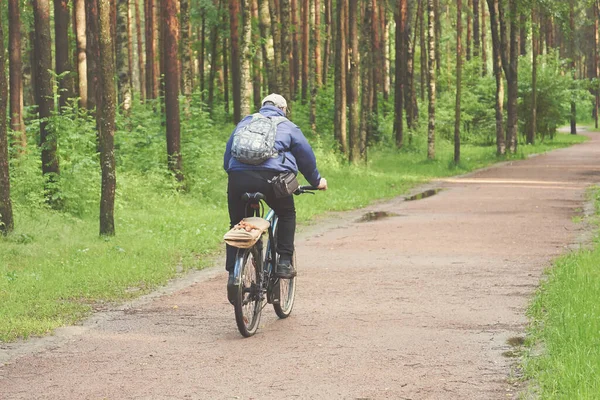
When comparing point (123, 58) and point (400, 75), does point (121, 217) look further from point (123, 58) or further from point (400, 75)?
point (400, 75)

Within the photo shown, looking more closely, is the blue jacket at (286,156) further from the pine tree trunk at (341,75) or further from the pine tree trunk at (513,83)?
the pine tree trunk at (513,83)

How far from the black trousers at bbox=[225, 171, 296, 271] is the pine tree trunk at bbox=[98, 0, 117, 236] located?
6102 mm

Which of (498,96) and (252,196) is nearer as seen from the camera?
(252,196)

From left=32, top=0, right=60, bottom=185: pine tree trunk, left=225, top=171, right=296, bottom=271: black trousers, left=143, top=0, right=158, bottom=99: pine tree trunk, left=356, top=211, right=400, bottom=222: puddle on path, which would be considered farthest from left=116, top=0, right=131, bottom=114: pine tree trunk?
left=225, top=171, right=296, bottom=271: black trousers

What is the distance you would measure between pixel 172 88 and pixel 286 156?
1313cm

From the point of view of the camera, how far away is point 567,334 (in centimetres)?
739

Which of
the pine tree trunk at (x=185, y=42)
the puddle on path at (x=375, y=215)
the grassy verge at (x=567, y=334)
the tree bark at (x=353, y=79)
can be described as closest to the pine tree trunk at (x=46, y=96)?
the puddle on path at (x=375, y=215)

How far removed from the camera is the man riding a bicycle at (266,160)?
817cm

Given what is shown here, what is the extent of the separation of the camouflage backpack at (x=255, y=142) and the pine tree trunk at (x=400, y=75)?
33.0m

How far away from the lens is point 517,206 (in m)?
20.4

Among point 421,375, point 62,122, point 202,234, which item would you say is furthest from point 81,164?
point 421,375

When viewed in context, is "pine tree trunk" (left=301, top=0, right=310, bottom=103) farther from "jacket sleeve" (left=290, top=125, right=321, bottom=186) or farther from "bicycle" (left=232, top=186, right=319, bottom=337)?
"jacket sleeve" (left=290, top=125, right=321, bottom=186)

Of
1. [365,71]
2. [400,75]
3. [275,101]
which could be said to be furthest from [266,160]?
[400,75]

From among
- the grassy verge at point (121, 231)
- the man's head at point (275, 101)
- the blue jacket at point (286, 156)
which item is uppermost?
the man's head at point (275, 101)
